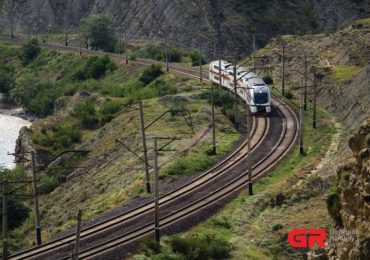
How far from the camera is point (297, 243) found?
3788 centimetres

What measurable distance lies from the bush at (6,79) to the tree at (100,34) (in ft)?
57.8

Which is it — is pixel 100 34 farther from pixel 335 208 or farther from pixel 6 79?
pixel 335 208

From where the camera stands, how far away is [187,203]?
4831 cm

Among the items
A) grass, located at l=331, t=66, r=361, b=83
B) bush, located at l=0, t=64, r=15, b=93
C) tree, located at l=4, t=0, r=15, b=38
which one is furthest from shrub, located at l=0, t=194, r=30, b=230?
tree, located at l=4, t=0, r=15, b=38

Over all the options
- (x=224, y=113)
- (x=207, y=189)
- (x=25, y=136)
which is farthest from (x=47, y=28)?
(x=207, y=189)

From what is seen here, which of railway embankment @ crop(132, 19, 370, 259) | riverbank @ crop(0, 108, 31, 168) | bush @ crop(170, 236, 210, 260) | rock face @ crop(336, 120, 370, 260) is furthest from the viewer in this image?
riverbank @ crop(0, 108, 31, 168)

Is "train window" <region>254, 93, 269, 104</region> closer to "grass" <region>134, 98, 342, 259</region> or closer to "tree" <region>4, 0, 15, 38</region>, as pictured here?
"grass" <region>134, 98, 342, 259</region>

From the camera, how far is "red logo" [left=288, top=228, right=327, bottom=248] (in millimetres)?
36800

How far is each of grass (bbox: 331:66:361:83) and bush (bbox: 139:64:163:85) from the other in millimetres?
30335

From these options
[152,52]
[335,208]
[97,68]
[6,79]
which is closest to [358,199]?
[335,208]

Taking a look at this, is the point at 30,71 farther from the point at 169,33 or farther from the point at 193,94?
the point at 193,94

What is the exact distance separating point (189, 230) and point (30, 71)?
97497 mm

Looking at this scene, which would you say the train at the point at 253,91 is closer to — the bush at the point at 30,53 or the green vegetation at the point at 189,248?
the green vegetation at the point at 189,248

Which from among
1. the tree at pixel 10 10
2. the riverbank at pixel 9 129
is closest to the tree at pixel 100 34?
the riverbank at pixel 9 129
